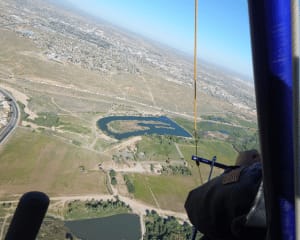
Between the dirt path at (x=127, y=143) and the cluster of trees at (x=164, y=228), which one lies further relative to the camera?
the dirt path at (x=127, y=143)

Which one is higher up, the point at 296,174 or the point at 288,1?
the point at 288,1

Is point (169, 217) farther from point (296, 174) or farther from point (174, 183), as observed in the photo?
point (296, 174)

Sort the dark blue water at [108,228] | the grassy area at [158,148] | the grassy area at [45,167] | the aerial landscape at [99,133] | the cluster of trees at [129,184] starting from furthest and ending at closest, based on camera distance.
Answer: the grassy area at [158,148]
the cluster of trees at [129,184]
the aerial landscape at [99,133]
the grassy area at [45,167]
the dark blue water at [108,228]

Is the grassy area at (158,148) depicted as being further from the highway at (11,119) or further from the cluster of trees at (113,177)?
the highway at (11,119)

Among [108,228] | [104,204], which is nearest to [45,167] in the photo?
[104,204]

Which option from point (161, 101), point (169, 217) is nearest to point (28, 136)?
point (169, 217)

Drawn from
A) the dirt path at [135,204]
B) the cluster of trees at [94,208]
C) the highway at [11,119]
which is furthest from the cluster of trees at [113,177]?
the highway at [11,119]
